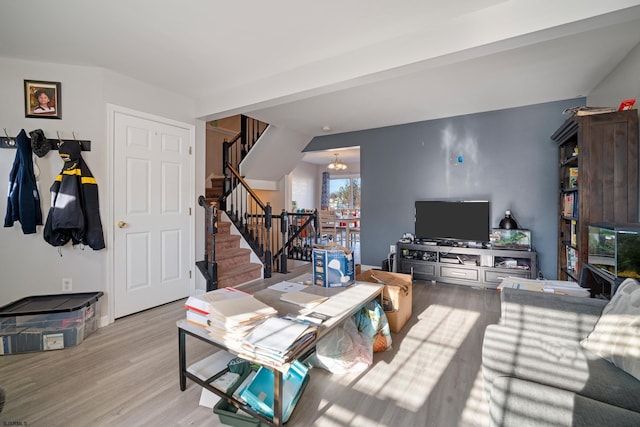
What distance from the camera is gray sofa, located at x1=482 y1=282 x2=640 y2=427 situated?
93cm

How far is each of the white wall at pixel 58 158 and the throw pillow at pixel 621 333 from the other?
147 inches

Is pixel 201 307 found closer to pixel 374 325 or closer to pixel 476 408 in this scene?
pixel 374 325

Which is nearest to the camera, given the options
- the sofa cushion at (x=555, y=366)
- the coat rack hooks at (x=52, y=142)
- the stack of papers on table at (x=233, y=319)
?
the sofa cushion at (x=555, y=366)

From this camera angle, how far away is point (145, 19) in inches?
81.8

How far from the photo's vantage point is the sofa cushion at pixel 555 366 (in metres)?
1.21

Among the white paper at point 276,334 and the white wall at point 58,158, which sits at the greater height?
the white wall at point 58,158

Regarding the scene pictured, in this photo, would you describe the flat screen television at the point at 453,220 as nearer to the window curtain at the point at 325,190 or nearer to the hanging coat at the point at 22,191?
the hanging coat at the point at 22,191

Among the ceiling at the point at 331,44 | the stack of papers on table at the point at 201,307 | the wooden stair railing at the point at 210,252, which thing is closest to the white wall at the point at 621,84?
the ceiling at the point at 331,44

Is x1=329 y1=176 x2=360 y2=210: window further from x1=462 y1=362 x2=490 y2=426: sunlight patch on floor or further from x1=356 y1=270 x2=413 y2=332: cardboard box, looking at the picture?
x1=462 y1=362 x2=490 y2=426: sunlight patch on floor

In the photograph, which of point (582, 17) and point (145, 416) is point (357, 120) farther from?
point (145, 416)

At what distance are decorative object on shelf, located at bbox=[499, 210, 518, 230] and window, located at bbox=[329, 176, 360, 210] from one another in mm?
6176

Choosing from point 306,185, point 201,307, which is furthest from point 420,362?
point 306,185

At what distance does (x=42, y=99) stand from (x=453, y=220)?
190 inches

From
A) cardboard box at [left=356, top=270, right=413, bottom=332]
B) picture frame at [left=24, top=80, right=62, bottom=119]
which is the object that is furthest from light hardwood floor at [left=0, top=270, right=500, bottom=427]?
picture frame at [left=24, top=80, right=62, bottom=119]
